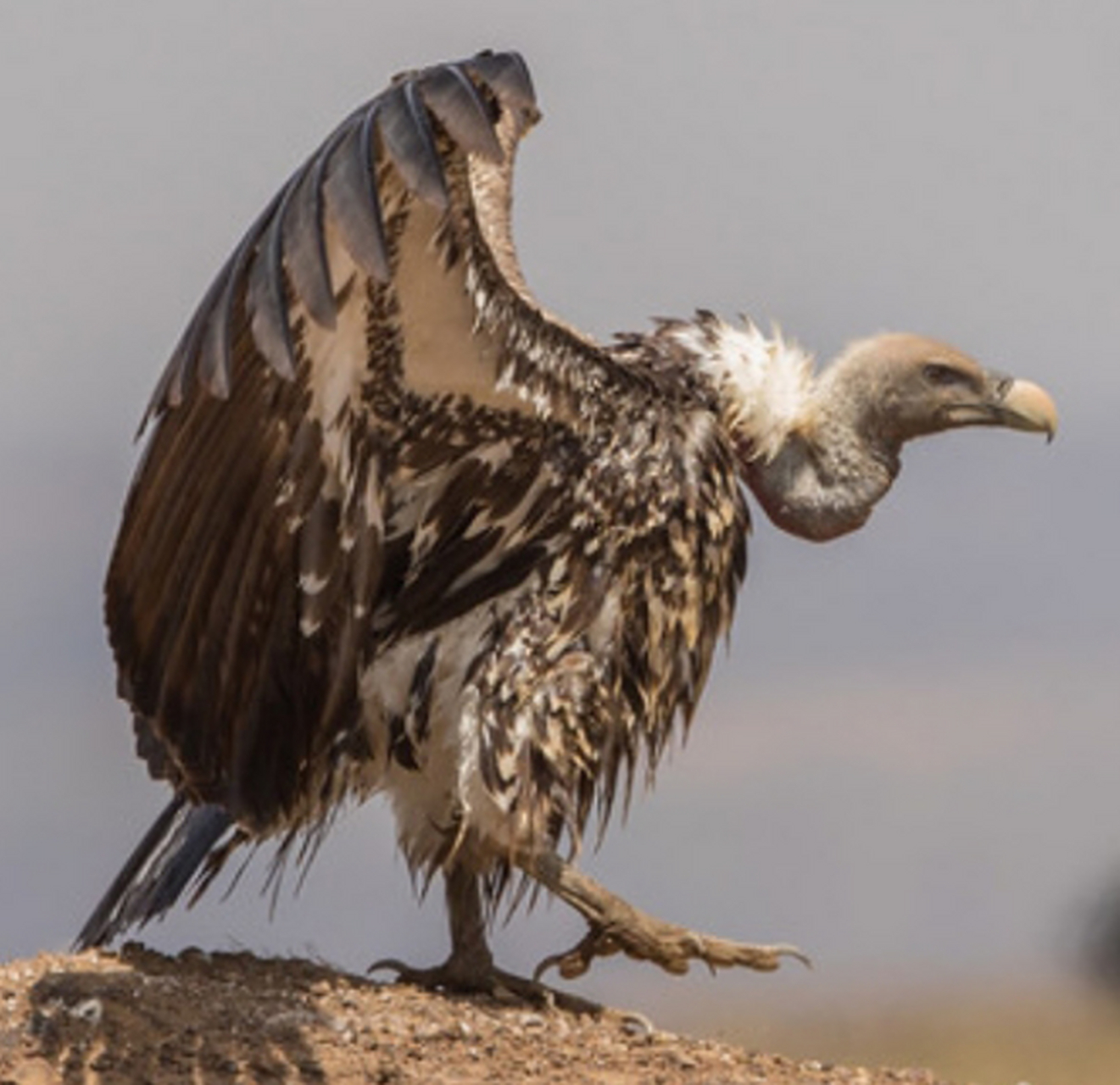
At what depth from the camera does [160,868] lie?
37.0 feet

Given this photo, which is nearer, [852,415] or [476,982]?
[476,982]

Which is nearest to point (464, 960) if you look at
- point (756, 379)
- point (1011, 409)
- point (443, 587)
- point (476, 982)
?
point (476, 982)

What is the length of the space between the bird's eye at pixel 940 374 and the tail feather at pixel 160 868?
312cm

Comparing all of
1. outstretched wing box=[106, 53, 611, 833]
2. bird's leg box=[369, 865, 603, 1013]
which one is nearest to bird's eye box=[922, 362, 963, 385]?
outstretched wing box=[106, 53, 611, 833]

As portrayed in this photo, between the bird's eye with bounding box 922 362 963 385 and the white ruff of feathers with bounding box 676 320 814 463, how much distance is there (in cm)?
51

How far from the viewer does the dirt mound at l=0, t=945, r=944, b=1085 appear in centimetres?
942

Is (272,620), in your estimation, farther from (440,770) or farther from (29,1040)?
(29,1040)

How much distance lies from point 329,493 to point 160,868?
1.65 metres

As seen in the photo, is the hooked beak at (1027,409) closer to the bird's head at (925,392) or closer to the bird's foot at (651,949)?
the bird's head at (925,392)

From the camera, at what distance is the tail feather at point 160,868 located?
11.2m

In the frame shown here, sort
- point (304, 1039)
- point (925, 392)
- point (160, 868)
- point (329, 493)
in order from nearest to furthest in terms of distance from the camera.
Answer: point (304, 1039), point (329, 493), point (160, 868), point (925, 392)

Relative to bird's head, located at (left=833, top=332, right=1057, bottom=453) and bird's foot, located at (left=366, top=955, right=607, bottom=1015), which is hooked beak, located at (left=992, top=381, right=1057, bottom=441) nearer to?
bird's head, located at (left=833, top=332, right=1057, bottom=453)

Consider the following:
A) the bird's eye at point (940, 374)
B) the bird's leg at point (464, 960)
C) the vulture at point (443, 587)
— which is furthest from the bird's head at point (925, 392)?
the bird's leg at point (464, 960)

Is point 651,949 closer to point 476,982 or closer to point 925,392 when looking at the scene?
point 476,982
